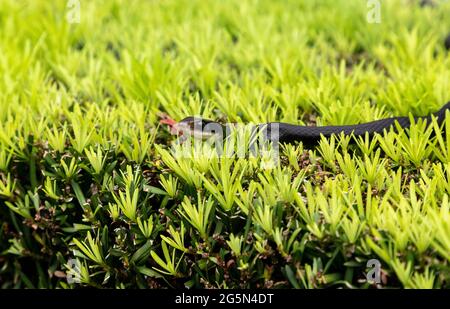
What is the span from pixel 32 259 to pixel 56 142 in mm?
664

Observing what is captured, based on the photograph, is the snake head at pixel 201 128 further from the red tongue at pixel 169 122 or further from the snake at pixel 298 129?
the red tongue at pixel 169 122

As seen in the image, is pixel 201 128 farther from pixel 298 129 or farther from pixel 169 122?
pixel 298 129

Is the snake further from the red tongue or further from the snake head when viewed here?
the red tongue

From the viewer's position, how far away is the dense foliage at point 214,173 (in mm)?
2520

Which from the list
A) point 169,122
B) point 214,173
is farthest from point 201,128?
point 214,173

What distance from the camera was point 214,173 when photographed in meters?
2.80

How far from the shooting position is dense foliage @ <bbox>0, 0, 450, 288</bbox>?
252cm

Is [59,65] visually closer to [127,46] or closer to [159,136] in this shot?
[127,46]

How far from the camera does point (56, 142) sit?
3.15 metres

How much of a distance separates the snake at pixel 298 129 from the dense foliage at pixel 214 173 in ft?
0.21

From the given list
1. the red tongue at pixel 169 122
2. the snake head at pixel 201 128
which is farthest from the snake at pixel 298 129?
the red tongue at pixel 169 122

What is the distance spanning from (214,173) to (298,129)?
526mm
